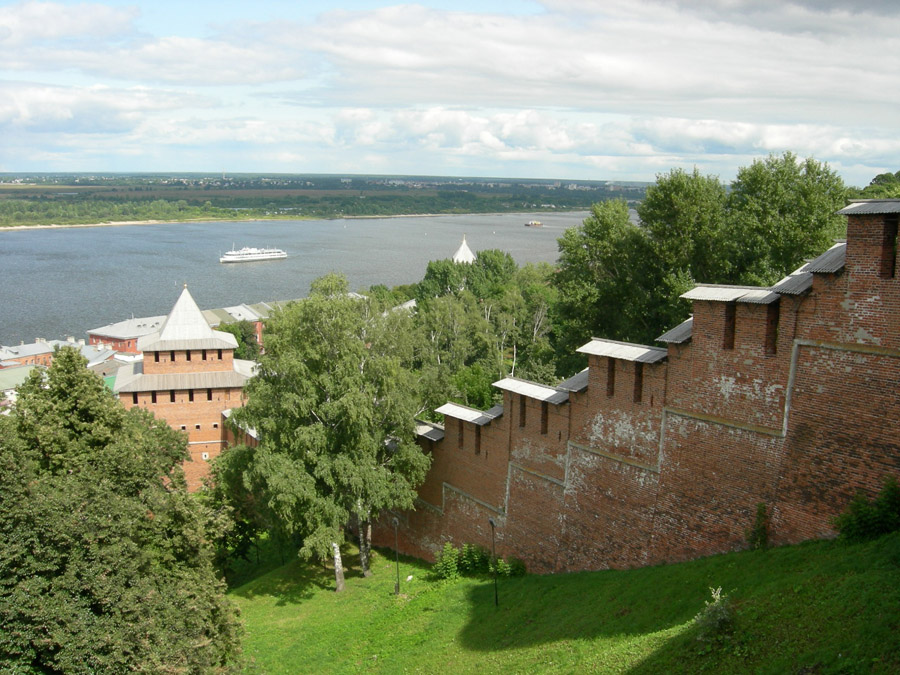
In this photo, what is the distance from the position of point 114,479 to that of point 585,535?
25.0ft

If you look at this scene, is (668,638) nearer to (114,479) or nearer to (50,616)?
(50,616)

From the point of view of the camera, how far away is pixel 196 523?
12.7 m

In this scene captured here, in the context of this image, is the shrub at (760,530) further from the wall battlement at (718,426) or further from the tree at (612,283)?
the tree at (612,283)

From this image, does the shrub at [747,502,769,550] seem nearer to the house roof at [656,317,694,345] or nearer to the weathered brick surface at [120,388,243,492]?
the house roof at [656,317,694,345]

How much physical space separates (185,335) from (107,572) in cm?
1933

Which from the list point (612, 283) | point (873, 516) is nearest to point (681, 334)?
point (873, 516)

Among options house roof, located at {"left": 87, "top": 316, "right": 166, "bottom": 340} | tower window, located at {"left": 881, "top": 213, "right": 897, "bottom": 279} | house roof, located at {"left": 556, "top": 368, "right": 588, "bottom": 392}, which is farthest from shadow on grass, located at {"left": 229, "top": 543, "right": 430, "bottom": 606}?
house roof, located at {"left": 87, "top": 316, "right": 166, "bottom": 340}

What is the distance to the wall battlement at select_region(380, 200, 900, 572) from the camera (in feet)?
32.1

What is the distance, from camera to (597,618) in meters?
10.9

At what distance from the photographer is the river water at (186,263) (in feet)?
235

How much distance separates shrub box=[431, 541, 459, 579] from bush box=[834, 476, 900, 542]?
7868 millimetres

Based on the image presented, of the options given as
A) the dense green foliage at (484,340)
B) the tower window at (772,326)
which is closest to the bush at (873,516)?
the tower window at (772,326)

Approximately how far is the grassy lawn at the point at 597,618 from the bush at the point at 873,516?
0.75 feet

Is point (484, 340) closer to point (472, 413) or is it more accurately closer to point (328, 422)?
point (328, 422)
